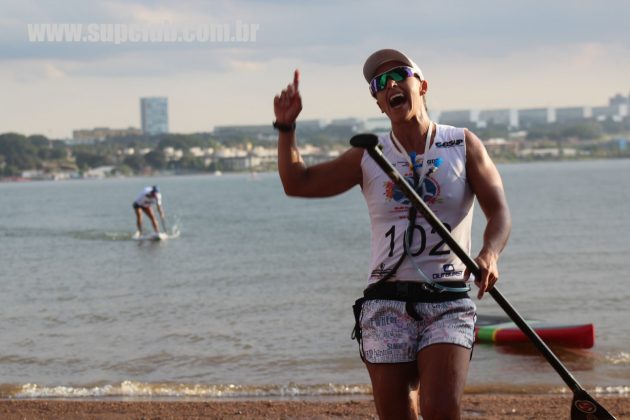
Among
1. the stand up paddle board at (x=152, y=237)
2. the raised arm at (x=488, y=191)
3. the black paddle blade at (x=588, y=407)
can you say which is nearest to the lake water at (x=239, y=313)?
the stand up paddle board at (x=152, y=237)

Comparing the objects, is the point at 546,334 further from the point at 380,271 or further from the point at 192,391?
the point at 380,271

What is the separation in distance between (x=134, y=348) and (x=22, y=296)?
8.14m

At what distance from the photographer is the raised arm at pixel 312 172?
4840mm

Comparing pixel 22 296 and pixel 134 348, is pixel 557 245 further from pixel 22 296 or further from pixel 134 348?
pixel 134 348

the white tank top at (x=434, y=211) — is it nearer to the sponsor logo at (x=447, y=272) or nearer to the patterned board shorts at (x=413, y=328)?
the sponsor logo at (x=447, y=272)

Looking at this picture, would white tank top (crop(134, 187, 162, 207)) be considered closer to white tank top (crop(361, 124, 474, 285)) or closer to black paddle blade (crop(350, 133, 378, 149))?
white tank top (crop(361, 124, 474, 285))

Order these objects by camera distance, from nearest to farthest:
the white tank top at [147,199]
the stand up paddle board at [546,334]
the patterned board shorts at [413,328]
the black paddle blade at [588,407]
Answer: the patterned board shorts at [413,328] → the black paddle blade at [588,407] → the stand up paddle board at [546,334] → the white tank top at [147,199]

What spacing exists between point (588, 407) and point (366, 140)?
6.66ft

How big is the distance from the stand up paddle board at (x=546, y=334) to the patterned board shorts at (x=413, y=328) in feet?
26.9

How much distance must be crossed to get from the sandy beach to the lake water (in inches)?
39.7

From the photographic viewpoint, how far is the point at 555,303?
18.6 m

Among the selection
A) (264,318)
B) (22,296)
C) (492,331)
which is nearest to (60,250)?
(22,296)

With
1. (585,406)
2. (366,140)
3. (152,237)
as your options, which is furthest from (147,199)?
(366,140)

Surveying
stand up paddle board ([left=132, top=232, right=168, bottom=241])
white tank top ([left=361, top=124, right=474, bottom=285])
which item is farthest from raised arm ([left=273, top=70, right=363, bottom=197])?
stand up paddle board ([left=132, top=232, right=168, bottom=241])
